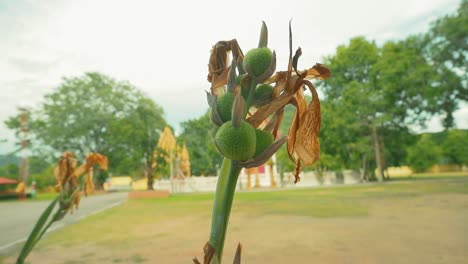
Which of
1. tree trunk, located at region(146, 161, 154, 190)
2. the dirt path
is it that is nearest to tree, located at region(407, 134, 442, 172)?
tree trunk, located at region(146, 161, 154, 190)

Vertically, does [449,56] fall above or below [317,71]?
above

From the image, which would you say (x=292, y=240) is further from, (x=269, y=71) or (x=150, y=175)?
(x=150, y=175)

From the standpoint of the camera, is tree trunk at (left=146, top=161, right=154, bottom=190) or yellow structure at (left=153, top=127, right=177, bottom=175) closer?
tree trunk at (left=146, top=161, right=154, bottom=190)

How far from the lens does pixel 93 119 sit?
104 ft

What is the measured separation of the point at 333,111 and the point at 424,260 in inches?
999

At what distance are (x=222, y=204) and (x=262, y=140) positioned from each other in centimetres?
12

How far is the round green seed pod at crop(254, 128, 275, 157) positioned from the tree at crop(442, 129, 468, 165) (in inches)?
1848

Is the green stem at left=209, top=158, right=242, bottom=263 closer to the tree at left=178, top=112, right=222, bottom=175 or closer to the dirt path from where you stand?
the dirt path

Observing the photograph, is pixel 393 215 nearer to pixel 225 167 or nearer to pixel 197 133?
pixel 225 167

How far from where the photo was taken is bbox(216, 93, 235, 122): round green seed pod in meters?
0.53

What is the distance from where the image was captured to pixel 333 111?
28.5 m

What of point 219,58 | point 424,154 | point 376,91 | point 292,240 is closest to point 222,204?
point 219,58

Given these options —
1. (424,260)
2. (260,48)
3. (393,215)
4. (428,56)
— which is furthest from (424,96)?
(260,48)

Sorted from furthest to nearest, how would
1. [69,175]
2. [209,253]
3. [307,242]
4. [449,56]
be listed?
1. [449,56]
2. [307,242]
3. [69,175]
4. [209,253]
